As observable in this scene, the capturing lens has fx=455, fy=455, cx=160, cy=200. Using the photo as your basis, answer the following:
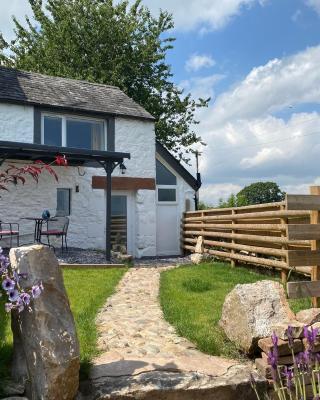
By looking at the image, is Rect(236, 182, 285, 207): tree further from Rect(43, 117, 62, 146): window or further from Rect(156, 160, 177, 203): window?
Rect(43, 117, 62, 146): window

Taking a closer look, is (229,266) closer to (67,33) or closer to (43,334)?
(43,334)

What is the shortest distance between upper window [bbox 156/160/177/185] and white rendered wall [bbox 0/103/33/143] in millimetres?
5034

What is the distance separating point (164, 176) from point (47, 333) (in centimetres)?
1377

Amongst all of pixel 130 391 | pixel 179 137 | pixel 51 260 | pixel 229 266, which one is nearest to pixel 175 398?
pixel 130 391

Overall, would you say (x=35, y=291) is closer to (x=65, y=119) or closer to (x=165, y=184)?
(x=65, y=119)

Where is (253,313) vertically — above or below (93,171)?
below

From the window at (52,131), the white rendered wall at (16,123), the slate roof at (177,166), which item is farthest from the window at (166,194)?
the white rendered wall at (16,123)

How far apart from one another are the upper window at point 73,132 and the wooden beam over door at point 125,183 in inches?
45.4

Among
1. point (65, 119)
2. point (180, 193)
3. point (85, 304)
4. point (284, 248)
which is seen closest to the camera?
point (85, 304)

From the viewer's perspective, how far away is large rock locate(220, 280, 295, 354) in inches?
180

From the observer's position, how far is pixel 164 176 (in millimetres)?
17125

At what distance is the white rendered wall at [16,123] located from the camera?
536 inches

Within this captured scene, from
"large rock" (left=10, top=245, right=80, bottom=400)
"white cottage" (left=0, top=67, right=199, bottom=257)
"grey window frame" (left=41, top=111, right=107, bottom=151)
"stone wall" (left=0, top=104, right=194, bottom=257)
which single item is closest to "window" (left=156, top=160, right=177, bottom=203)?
"white cottage" (left=0, top=67, right=199, bottom=257)

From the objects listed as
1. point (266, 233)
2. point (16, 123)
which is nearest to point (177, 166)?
point (16, 123)
